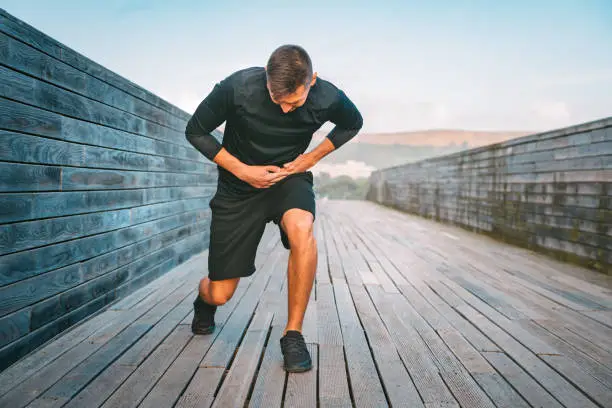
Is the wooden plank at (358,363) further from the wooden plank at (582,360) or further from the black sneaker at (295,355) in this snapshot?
the wooden plank at (582,360)

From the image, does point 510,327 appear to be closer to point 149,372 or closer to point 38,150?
point 149,372

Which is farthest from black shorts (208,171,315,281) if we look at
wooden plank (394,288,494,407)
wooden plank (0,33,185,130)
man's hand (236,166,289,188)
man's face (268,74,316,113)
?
wooden plank (0,33,185,130)

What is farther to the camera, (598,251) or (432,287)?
(598,251)

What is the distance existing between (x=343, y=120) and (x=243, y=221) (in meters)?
0.66

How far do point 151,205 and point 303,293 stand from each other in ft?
6.22

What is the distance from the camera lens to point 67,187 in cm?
212

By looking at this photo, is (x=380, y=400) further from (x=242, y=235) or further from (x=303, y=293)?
(x=242, y=235)

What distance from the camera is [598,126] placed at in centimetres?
397

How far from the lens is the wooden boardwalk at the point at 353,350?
152 cm

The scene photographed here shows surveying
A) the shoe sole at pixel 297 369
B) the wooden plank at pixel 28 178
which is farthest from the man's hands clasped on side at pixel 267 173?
the wooden plank at pixel 28 178

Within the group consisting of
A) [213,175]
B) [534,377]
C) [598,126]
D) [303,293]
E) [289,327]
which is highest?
[598,126]

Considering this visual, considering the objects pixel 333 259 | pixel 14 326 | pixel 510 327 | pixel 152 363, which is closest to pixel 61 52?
pixel 14 326

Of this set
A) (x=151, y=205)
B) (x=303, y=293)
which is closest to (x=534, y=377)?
(x=303, y=293)

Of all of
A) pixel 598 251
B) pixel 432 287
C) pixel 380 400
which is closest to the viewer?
pixel 380 400
